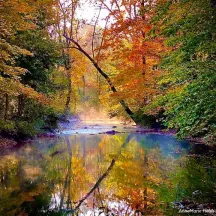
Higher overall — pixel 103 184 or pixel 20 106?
pixel 20 106

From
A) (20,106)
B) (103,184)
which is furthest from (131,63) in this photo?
(103,184)

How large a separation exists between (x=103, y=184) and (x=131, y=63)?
41.8 ft

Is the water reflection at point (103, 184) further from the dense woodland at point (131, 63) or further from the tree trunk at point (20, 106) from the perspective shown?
the tree trunk at point (20, 106)

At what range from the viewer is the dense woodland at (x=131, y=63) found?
6.07 m

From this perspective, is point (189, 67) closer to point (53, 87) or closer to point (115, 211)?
point (115, 211)

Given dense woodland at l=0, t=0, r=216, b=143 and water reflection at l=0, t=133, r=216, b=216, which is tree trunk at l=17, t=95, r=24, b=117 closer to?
dense woodland at l=0, t=0, r=216, b=143

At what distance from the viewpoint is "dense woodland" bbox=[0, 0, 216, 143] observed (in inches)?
239

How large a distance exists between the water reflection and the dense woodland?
1036mm

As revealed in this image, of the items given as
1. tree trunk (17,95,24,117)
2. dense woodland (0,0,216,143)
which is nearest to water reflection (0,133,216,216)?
dense woodland (0,0,216,143)

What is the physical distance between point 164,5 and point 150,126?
12896 millimetres

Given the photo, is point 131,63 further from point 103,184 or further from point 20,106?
point 103,184

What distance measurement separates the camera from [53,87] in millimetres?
16859

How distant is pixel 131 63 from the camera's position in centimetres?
1809

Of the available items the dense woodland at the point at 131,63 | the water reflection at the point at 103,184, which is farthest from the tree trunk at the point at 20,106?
the water reflection at the point at 103,184
